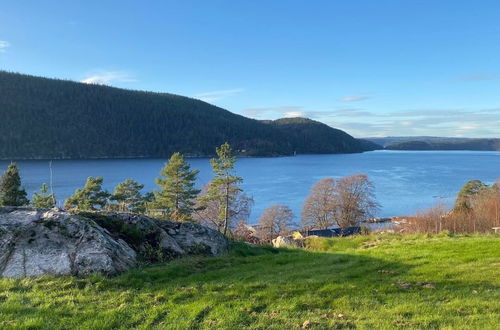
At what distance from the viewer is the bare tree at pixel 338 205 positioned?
55.2 meters

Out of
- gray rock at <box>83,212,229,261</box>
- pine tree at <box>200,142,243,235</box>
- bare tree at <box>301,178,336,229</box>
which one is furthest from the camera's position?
bare tree at <box>301,178,336,229</box>

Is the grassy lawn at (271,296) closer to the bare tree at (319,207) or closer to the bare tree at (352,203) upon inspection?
the bare tree at (319,207)

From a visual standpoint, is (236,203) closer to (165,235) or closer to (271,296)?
(165,235)

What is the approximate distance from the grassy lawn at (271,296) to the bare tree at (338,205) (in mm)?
46067

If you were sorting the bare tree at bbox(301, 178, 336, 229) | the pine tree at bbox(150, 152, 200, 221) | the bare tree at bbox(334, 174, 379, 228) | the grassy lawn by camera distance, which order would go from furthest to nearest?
the bare tree at bbox(334, 174, 379, 228), the bare tree at bbox(301, 178, 336, 229), the pine tree at bbox(150, 152, 200, 221), the grassy lawn

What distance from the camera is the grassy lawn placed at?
5430 millimetres

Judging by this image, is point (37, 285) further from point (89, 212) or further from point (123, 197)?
point (123, 197)

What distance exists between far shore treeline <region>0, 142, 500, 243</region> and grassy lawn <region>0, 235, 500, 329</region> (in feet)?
66.8

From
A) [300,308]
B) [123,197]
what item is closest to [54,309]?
[300,308]

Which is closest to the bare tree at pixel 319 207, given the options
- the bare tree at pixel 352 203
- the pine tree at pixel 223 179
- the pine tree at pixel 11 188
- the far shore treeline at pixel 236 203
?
the far shore treeline at pixel 236 203

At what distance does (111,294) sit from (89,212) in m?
3.62

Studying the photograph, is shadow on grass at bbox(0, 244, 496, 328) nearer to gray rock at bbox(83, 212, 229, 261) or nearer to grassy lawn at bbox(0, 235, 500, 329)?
grassy lawn at bbox(0, 235, 500, 329)

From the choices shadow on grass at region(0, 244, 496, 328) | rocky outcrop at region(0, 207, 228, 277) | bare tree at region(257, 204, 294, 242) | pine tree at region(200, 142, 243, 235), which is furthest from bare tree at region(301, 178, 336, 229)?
shadow on grass at region(0, 244, 496, 328)

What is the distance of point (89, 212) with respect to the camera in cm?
962
